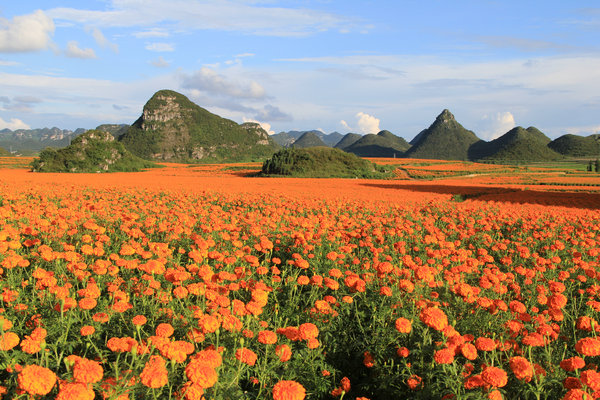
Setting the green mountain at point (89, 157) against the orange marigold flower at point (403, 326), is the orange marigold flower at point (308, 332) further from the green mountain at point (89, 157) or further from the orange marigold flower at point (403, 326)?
the green mountain at point (89, 157)

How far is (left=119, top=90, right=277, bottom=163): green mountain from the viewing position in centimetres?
14550

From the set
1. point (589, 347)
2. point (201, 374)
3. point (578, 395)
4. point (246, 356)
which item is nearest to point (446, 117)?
point (589, 347)

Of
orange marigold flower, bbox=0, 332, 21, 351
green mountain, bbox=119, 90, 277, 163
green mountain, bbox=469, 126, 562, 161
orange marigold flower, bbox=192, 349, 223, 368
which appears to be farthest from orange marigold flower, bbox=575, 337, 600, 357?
green mountain, bbox=469, 126, 562, 161

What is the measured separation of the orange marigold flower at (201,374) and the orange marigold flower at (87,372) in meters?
0.43

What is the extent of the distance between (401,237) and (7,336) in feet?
19.8

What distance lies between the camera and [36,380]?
5.50 ft

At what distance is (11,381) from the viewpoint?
214 centimetres

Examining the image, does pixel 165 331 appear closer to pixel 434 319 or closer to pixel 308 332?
pixel 308 332

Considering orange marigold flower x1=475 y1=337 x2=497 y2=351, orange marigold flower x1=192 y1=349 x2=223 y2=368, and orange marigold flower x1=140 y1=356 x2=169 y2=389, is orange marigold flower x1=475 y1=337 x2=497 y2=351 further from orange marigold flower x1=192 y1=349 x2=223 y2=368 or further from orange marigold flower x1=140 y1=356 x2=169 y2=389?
orange marigold flower x1=140 y1=356 x2=169 y2=389

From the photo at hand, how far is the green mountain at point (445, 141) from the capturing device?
Result: 17625 centimetres

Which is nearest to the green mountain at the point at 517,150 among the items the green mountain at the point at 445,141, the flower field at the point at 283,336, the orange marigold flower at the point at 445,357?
the green mountain at the point at 445,141

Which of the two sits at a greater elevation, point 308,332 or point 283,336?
point 308,332


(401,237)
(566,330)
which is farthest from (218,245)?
(566,330)

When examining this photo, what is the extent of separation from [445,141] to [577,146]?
5545cm
